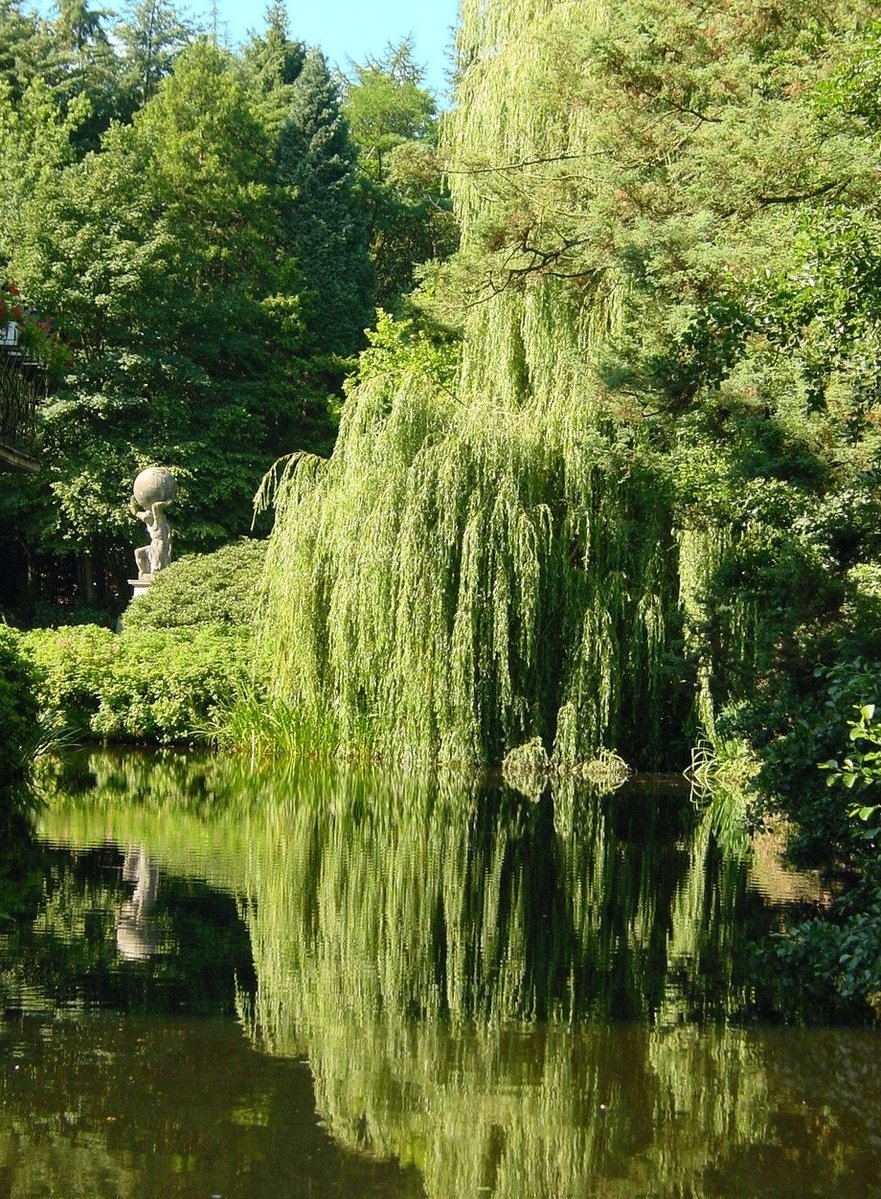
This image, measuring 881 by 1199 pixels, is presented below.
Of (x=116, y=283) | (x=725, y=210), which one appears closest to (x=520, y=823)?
(x=725, y=210)

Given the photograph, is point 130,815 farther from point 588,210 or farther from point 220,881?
point 588,210

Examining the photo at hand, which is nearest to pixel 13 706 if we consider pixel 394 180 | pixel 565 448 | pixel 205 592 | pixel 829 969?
pixel 565 448

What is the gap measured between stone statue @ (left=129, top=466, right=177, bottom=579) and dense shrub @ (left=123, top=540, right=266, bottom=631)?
2.13 m

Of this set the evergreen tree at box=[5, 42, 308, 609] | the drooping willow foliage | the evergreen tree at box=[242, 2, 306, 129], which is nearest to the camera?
the drooping willow foliage

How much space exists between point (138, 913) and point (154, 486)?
1988 cm

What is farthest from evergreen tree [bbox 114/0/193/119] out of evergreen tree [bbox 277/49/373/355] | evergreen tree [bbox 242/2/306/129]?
evergreen tree [bbox 277/49/373/355]

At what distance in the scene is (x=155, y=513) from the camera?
27.5m

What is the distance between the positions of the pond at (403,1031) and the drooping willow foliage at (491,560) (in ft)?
18.4

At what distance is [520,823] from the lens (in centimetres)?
1344

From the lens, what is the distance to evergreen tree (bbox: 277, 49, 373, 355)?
127ft

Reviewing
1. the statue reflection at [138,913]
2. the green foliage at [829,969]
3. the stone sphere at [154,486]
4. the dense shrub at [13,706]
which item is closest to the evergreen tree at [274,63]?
the stone sphere at [154,486]

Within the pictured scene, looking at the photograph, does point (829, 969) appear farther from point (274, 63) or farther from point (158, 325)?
point (274, 63)

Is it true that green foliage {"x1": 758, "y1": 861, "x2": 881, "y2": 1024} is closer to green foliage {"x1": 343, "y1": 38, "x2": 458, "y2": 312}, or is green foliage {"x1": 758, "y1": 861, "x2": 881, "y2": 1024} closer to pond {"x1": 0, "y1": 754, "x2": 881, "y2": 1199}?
pond {"x1": 0, "y1": 754, "x2": 881, "y2": 1199}

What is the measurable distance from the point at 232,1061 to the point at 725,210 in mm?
10887
